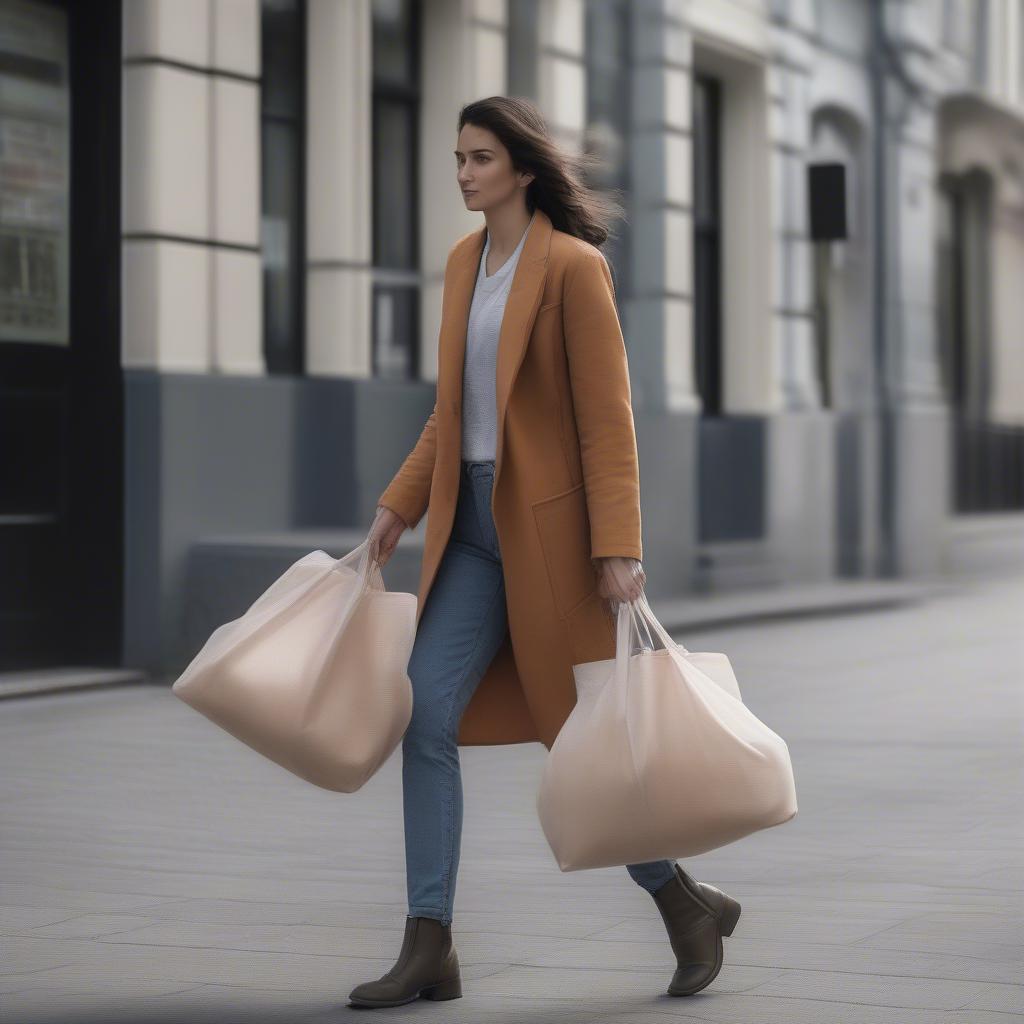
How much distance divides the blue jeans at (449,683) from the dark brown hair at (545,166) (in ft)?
1.86

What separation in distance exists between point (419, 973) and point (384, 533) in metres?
0.94

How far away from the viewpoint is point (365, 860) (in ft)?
22.0

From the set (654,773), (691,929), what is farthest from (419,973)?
(654,773)

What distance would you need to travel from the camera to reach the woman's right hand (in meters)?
5.02

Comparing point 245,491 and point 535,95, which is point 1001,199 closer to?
point 535,95

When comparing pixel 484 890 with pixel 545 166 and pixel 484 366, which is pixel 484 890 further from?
pixel 545 166

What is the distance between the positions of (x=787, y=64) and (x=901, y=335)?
3.10 m

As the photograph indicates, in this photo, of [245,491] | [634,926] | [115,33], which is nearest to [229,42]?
[115,33]

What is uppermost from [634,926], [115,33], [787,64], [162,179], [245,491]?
[787,64]

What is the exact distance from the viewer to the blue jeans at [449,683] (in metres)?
4.79

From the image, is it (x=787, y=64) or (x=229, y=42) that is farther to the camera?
(x=787, y=64)

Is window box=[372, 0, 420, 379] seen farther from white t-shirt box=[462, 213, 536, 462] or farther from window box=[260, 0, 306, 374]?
white t-shirt box=[462, 213, 536, 462]

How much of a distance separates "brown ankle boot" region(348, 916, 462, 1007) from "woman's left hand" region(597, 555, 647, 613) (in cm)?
76

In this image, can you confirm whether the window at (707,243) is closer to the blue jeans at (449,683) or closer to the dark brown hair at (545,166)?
the dark brown hair at (545,166)
